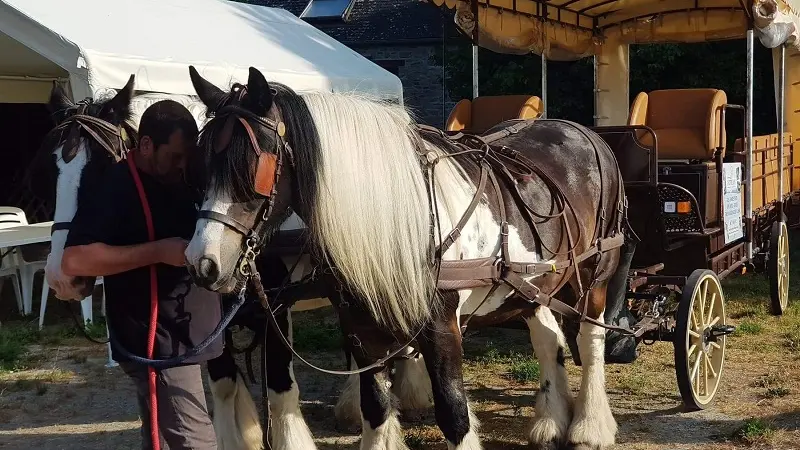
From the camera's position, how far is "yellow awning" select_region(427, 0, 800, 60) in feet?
20.5

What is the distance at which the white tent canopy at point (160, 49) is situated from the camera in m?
5.62

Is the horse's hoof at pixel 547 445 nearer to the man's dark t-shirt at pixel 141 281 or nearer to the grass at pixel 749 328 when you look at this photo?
the man's dark t-shirt at pixel 141 281

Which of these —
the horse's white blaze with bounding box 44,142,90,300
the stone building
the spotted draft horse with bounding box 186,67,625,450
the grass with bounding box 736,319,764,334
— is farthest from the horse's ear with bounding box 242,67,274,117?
the stone building

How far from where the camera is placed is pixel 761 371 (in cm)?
546

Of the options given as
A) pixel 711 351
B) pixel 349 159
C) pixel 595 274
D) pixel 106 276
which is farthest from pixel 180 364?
pixel 711 351

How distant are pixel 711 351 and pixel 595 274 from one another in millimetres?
1181

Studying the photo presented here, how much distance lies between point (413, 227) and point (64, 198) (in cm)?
120

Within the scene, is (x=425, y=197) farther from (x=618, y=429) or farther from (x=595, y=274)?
(x=618, y=429)

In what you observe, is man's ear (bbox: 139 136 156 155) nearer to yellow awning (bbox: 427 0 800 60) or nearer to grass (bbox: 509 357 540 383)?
grass (bbox: 509 357 540 383)

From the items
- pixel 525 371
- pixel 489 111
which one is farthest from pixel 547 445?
pixel 489 111

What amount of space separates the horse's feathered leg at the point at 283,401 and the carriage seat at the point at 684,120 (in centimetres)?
318

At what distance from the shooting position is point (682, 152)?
5680mm

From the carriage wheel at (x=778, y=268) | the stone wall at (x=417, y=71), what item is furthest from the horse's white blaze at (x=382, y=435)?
the stone wall at (x=417, y=71)

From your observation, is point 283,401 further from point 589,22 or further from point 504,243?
point 589,22
